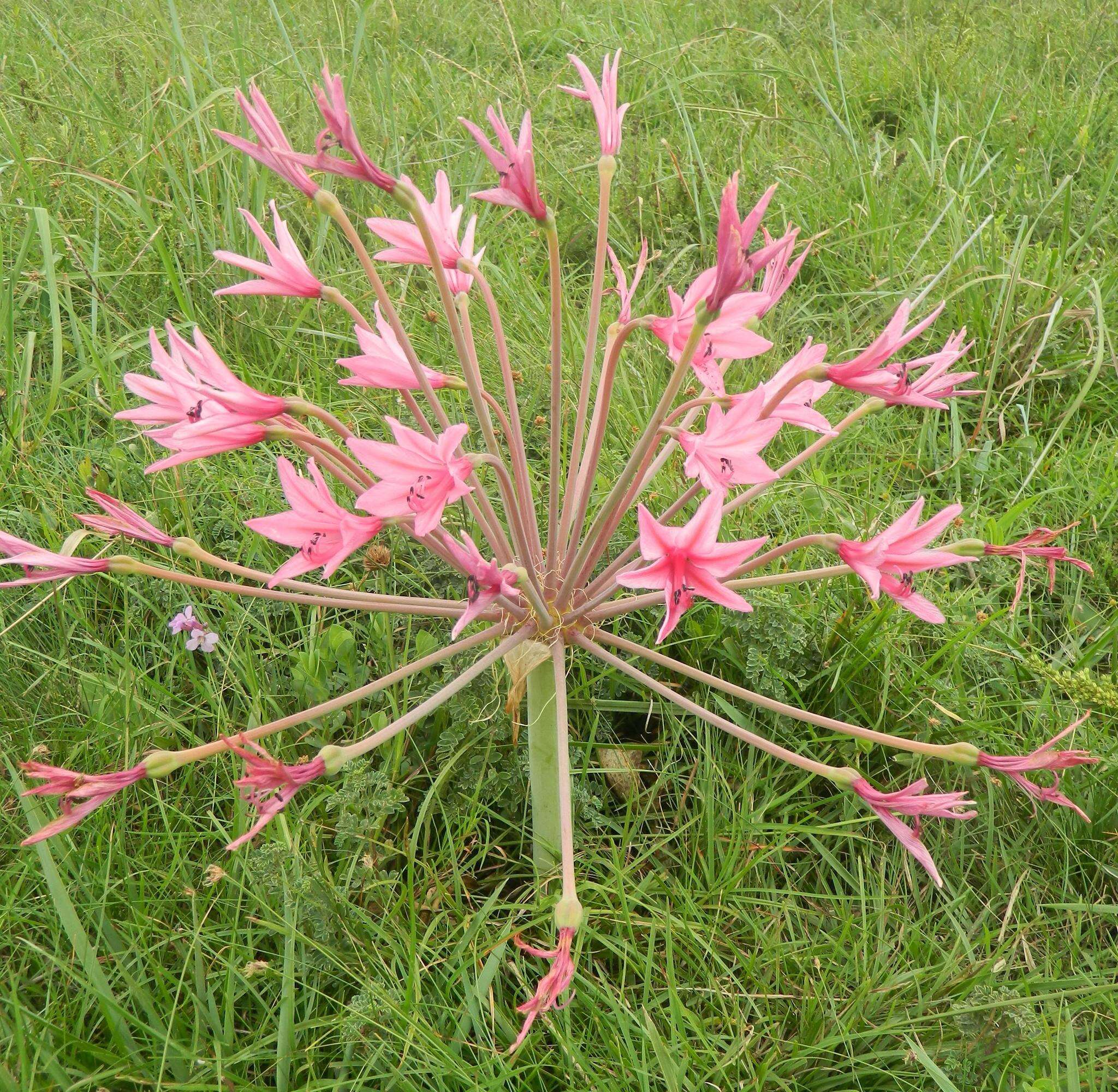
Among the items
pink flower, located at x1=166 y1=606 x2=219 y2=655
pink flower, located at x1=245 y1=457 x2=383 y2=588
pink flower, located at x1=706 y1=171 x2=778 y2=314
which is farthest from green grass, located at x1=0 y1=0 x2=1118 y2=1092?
pink flower, located at x1=706 y1=171 x2=778 y2=314

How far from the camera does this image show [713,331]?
153 centimetres

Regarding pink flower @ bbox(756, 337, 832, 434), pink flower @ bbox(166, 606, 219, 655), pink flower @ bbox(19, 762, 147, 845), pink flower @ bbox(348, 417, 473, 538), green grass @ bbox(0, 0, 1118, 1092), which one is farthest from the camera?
pink flower @ bbox(166, 606, 219, 655)

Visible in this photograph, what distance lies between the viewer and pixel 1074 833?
221 cm

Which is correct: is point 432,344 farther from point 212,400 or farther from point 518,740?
point 212,400

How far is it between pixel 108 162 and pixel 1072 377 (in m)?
3.56

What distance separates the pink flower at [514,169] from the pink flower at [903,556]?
0.76m

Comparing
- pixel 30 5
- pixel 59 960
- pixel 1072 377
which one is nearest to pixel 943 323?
pixel 1072 377

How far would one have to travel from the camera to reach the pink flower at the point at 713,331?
1.50 m

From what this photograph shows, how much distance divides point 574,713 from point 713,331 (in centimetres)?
119

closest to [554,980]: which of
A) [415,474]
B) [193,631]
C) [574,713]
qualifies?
[415,474]

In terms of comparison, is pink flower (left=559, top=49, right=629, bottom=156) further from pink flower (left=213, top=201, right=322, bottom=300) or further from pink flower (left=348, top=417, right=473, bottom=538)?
pink flower (left=348, top=417, right=473, bottom=538)

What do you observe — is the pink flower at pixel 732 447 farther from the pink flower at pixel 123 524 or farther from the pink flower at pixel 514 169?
the pink flower at pixel 123 524

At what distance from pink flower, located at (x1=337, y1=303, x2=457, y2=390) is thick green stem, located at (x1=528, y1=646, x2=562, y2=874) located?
22.8 inches

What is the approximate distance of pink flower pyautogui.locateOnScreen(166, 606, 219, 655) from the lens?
7.61 feet
